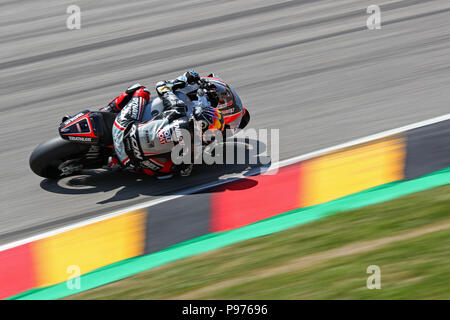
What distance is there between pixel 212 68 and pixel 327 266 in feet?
20.5

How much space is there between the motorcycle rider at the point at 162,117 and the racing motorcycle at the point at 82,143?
11 centimetres

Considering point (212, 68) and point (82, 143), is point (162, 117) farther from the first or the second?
point (212, 68)

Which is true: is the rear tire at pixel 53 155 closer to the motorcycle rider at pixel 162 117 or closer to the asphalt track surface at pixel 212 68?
the asphalt track surface at pixel 212 68

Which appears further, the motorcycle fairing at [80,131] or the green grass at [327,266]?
the motorcycle fairing at [80,131]

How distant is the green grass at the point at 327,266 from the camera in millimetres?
4906

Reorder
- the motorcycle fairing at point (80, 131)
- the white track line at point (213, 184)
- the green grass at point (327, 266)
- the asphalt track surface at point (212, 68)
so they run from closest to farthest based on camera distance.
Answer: the green grass at point (327, 266)
the white track line at point (213, 184)
the motorcycle fairing at point (80, 131)
the asphalt track surface at point (212, 68)

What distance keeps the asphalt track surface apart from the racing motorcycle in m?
0.24

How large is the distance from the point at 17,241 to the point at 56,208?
2.21 feet

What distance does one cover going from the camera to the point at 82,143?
717cm

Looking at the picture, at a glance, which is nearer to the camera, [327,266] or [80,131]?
[327,266]

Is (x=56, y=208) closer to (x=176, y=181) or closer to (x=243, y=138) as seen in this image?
(x=176, y=181)

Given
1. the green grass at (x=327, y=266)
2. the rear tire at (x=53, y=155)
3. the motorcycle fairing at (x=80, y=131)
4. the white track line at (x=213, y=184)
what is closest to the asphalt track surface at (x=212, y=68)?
the white track line at (x=213, y=184)

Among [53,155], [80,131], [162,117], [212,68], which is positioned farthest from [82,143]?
[212,68]
